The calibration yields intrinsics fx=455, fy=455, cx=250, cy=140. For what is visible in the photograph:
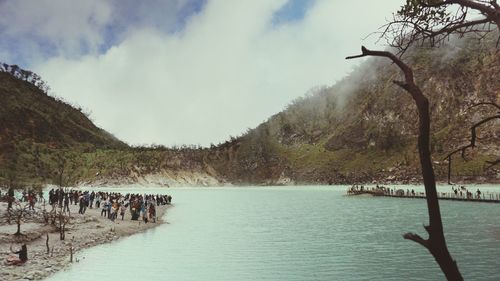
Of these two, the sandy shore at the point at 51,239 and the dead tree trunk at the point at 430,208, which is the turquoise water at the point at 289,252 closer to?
the sandy shore at the point at 51,239

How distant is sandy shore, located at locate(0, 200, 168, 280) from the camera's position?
24895 millimetres

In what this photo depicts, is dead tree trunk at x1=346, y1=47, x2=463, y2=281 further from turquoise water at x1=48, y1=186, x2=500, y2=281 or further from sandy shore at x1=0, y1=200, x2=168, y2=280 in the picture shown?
sandy shore at x1=0, y1=200, x2=168, y2=280

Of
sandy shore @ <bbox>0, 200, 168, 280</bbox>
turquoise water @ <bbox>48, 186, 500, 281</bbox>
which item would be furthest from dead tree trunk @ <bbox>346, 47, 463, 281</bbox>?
sandy shore @ <bbox>0, 200, 168, 280</bbox>

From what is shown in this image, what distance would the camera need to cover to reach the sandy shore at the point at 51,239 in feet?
81.7

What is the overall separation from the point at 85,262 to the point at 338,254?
17.2 m

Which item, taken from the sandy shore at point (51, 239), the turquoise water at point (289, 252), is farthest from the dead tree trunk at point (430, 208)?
the sandy shore at point (51, 239)

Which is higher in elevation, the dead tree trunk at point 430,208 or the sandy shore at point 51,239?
the dead tree trunk at point 430,208

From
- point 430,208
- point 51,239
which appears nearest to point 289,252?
point 51,239

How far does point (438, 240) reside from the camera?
19.8ft

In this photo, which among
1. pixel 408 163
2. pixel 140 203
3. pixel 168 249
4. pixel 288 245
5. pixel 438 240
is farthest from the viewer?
pixel 408 163

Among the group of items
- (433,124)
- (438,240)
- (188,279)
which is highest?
(433,124)

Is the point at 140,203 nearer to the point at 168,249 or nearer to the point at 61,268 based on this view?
the point at 168,249

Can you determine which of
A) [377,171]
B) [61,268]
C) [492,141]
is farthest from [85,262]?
[377,171]

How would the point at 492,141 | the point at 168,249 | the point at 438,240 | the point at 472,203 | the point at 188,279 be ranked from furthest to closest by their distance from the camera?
the point at 492,141 → the point at 472,203 → the point at 168,249 → the point at 188,279 → the point at 438,240
